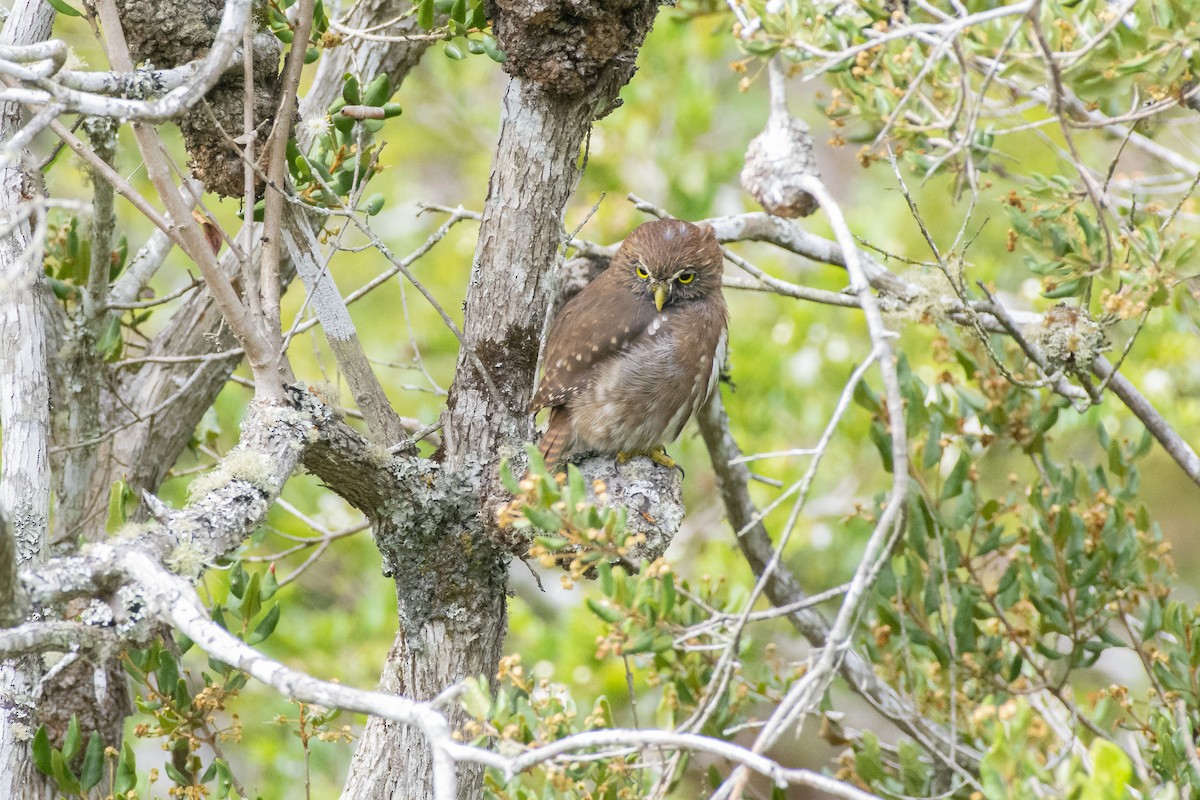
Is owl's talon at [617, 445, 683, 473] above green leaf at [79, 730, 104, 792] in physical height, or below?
above

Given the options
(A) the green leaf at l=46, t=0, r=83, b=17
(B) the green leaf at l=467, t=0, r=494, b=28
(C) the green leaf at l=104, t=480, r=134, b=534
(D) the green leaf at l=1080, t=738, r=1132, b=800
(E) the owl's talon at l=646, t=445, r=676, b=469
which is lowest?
(D) the green leaf at l=1080, t=738, r=1132, b=800

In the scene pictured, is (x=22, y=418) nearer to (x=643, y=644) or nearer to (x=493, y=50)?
(x=493, y=50)

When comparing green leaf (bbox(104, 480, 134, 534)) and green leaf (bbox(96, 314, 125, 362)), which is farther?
green leaf (bbox(96, 314, 125, 362))

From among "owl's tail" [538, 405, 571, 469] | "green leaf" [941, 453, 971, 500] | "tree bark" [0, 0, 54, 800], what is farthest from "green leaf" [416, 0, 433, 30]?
"green leaf" [941, 453, 971, 500]

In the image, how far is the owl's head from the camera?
3830mm

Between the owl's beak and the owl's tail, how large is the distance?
49 cm

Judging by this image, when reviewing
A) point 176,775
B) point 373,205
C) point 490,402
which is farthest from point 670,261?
point 176,775

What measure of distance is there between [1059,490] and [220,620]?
98.7 inches

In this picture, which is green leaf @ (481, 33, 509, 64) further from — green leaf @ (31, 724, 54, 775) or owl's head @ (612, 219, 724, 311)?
green leaf @ (31, 724, 54, 775)

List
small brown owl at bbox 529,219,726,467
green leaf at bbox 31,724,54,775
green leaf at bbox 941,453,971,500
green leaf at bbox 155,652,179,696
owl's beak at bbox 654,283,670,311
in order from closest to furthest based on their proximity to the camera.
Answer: green leaf at bbox 31,724,54,775, green leaf at bbox 155,652,179,696, green leaf at bbox 941,453,971,500, small brown owl at bbox 529,219,726,467, owl's beak at bbox 654,283,670,311

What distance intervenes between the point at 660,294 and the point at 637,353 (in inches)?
8.9

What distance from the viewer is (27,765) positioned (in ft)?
9.64

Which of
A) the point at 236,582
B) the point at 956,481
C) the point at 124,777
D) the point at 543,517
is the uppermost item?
the point at 956,481

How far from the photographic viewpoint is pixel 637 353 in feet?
12.4
